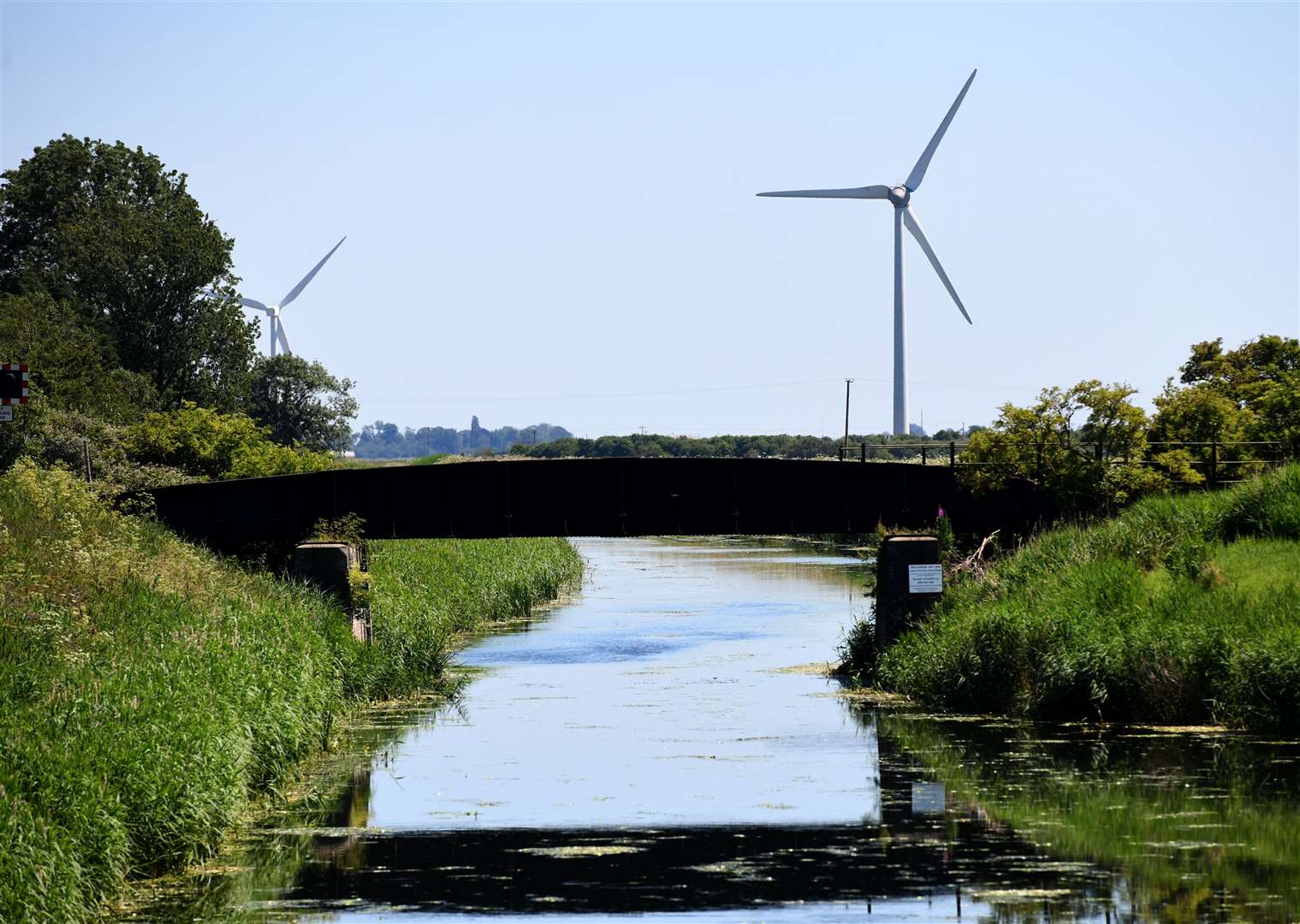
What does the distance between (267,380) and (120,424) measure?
47.9 meters

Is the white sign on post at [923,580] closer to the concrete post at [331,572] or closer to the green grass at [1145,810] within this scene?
the green grass at [1145,810]

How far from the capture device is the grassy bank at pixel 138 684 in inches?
816

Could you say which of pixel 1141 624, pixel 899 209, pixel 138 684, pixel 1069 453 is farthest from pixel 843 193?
pixel 138 684

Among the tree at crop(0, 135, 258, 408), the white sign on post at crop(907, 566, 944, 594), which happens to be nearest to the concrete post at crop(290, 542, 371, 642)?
the white sign on post at crop(907, 566, 944, 594)

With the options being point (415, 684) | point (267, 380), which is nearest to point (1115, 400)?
point (415, 684)

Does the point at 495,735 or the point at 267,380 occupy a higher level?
the point at 267,380

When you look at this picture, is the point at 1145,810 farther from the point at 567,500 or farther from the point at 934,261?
the point at 934,261

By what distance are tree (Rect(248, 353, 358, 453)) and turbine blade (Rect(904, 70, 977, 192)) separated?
203 ft

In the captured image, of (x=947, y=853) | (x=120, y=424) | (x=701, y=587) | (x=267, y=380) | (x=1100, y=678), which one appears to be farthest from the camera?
(x=267, y=380)

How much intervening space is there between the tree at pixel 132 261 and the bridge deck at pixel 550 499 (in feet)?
235

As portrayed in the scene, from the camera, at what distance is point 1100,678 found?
3700cm

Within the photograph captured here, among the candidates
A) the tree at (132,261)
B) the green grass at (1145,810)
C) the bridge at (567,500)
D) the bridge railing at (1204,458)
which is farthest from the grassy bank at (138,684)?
the tree at (132,261)

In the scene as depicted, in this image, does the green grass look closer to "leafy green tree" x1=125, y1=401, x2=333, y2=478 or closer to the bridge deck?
the bridge deck

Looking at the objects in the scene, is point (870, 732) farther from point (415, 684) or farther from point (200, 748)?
point (200, 748)
